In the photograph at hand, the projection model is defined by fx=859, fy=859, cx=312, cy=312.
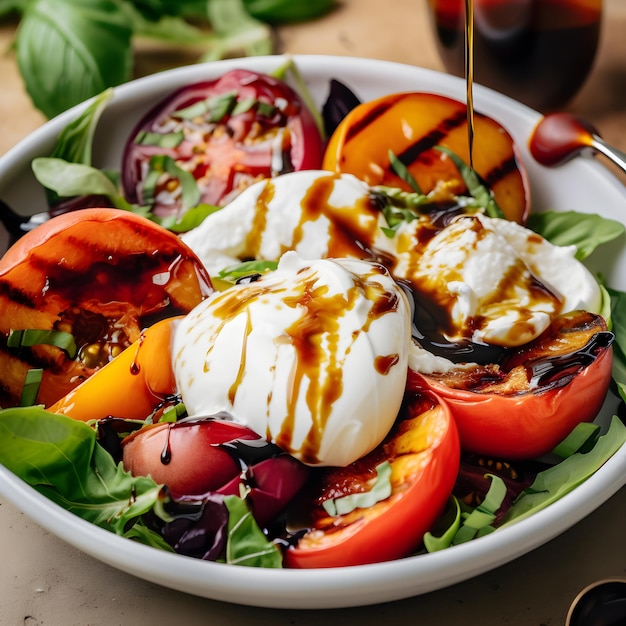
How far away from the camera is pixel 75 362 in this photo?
1.37m

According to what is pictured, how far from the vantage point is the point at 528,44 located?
197 centimetres

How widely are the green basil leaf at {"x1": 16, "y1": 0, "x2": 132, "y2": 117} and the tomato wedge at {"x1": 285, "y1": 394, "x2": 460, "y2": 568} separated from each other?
1276 millimetres

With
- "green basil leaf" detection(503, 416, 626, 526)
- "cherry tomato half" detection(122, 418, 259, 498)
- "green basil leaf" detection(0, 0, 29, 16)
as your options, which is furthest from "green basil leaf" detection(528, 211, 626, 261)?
"green basil leaf" detection(0, 0, 29, 16)

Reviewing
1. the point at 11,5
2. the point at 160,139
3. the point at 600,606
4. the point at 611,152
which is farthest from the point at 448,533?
the point at 11,5

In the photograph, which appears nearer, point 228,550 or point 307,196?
point 228,550

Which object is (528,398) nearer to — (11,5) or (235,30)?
(235,30)

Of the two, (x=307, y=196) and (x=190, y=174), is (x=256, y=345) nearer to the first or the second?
(x=307, y=196)

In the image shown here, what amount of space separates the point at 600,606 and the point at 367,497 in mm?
328

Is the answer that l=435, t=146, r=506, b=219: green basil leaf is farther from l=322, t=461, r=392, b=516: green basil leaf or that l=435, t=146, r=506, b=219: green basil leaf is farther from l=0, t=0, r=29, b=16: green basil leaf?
l=0, t=0, r=29, b=16: green basil leaf

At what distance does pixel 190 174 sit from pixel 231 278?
379 mm

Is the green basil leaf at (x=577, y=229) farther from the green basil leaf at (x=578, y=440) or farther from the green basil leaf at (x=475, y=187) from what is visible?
the green basil leaf at (x=578, y=440)

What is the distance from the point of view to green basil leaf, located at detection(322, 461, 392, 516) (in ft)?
3.70

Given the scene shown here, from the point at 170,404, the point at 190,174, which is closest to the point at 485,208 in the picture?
the point at 190,174

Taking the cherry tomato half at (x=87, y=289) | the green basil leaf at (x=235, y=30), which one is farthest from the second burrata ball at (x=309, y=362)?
the green basil leaf at (x=235, y=30)
